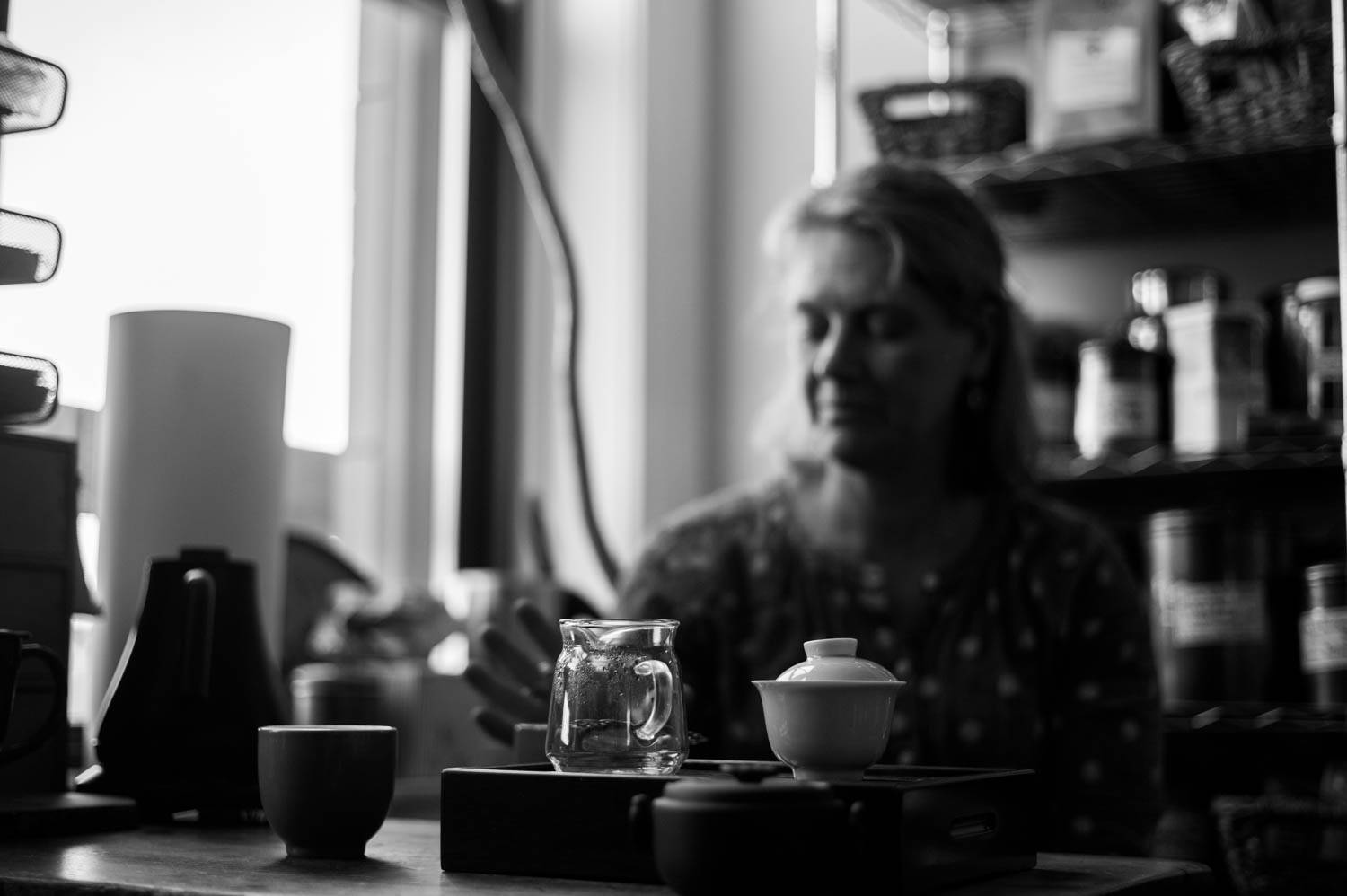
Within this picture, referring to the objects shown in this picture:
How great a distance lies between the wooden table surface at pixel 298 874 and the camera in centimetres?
79

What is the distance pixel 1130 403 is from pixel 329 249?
120 centimetres

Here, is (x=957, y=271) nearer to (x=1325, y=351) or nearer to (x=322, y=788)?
(x=1325, y=351)

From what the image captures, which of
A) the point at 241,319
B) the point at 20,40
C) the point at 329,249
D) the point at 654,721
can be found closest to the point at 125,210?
the point at 20,40

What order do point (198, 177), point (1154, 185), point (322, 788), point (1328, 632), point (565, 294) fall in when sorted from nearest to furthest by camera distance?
1. point (322, 788)
2. point (1328, 632)
3. point (1154, 185)
4. point (198, 177)
5. point (565, 294)

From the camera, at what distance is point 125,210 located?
2049mm

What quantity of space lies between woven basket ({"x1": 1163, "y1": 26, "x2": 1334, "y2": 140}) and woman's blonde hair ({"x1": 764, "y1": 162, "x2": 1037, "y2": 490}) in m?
0.31

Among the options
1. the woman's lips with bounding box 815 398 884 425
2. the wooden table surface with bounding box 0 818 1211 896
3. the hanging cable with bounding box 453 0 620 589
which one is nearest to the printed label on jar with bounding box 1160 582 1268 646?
the woman's lips with bounding box 815 398 884 425

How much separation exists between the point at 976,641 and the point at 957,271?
0.40m

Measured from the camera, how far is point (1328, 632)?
180 cm

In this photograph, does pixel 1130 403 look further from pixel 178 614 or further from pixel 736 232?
pixel 178 614

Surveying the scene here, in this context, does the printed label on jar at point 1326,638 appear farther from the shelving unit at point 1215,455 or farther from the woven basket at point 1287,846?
the woven basket at point 1287,846

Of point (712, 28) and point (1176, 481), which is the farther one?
point (712, 28)

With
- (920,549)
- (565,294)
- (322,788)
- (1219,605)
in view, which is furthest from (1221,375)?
(322,788)

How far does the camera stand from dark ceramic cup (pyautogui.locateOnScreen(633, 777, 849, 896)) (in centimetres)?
68
